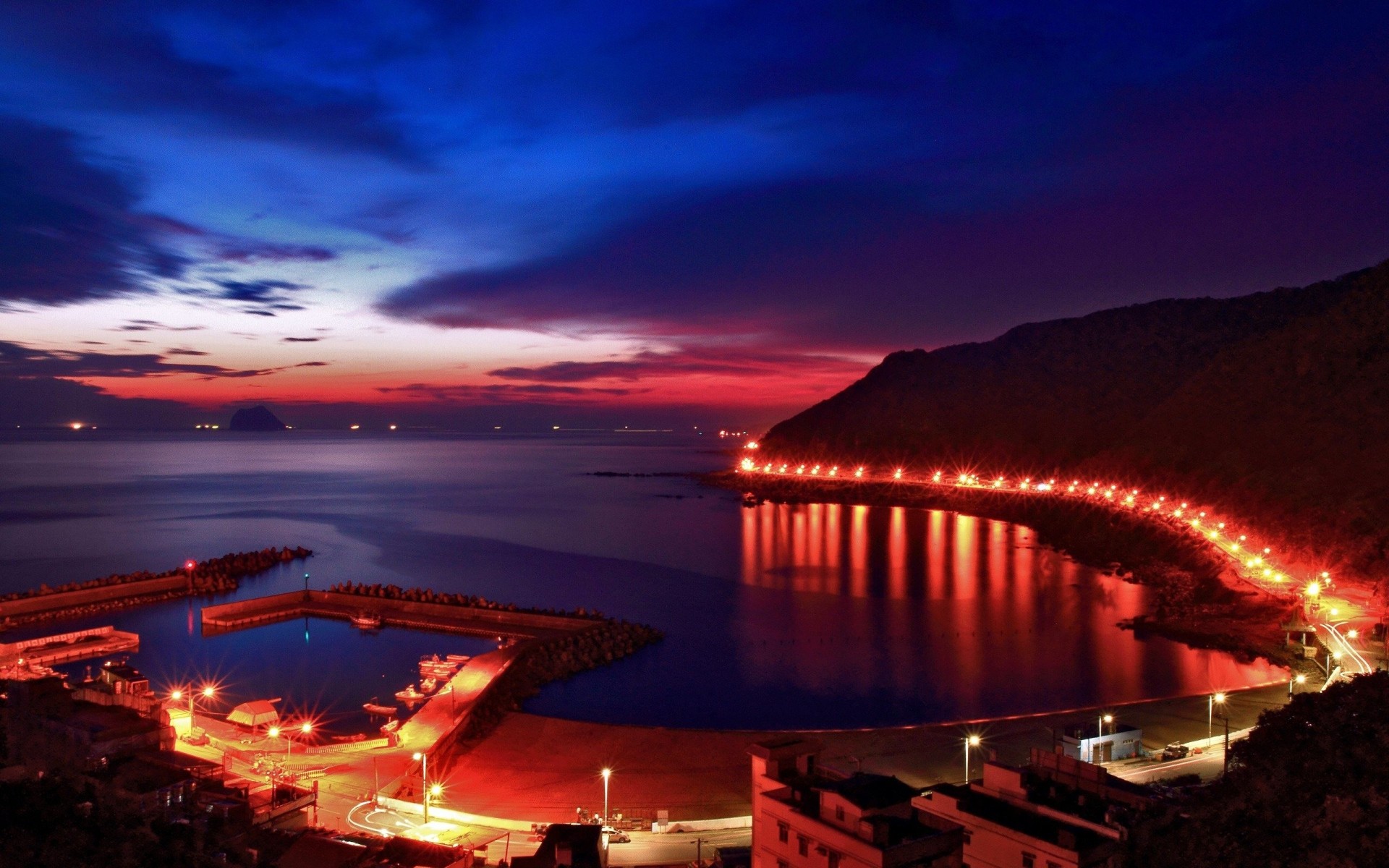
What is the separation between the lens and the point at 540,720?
15.0 meters

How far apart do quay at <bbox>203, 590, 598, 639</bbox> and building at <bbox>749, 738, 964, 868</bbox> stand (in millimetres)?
13406

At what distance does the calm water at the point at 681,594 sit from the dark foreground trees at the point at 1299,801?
29.6ft

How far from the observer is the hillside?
110 feet

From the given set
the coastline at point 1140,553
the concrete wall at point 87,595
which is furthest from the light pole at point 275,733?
the coastline at point 1140,553

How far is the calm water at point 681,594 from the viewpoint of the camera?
59.5ft

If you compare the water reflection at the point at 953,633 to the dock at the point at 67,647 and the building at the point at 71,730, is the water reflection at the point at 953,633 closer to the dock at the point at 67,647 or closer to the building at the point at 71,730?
the building at the point at 71,730

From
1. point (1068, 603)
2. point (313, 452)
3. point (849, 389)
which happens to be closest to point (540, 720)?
point (1068, 603)

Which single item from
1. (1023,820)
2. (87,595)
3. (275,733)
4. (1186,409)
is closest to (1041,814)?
(1023,820)

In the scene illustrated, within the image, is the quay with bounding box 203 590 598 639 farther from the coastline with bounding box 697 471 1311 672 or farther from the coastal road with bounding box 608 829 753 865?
the coastline with bounding box 697 471 1311 672

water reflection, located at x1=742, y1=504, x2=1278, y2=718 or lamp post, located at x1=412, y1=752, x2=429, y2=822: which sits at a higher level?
lamp post, located at x1=412, y1=752, x2=429, y2=822

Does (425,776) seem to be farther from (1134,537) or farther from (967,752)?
(1134,537)

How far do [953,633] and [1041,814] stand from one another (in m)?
16.2

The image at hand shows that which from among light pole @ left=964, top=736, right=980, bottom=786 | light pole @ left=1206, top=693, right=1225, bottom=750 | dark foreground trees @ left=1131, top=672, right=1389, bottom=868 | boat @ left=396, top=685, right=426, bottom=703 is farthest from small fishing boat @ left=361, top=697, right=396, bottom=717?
light pole @ left=1206, top=693, right=1225, bottom=750

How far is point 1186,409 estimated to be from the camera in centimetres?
5522
